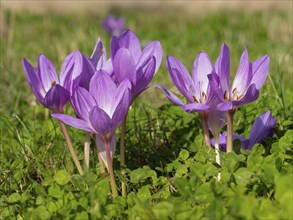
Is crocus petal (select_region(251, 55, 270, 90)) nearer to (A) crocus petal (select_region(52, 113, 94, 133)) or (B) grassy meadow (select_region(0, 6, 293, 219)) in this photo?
(B) grassy meadow (select_region(0, 6, 293, 219))

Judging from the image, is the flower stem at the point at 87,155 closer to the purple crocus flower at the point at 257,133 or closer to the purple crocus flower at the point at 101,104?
the purple crocus flower at the point at 101,104

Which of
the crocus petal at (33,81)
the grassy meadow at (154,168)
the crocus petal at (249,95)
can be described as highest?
the crocus petal at (33,81)

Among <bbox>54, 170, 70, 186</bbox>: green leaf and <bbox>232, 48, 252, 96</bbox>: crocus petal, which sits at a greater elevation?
<bbox>232, 48, 252, 96</bbox>: crocus petal

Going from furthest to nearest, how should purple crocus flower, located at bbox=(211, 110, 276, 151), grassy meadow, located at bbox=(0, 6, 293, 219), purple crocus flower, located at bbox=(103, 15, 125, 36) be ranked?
purple crocus flower, located at bbox=(103, 15, 125, 36)
purple crocus flower, located at bbox=(211, 110, 276, 151)
grassy meadow, located at bbox=(0, 6, 293, 219)

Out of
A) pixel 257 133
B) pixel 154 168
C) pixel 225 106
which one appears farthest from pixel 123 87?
pixel 257 133

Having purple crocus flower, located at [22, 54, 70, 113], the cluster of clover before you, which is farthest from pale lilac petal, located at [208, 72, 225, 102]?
purple crocus flower, located at [22, 54, 70, 113]

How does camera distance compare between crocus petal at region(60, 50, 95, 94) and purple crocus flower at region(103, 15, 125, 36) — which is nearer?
crocus petal at region(60, 50, 95, 94)

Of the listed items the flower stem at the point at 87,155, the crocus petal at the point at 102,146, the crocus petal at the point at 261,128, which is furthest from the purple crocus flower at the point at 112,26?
the crocus petal at the point at 102,146

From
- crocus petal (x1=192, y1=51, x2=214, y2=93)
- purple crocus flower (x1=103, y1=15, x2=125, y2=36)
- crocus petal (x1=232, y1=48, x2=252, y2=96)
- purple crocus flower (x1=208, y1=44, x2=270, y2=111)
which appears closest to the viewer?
purple crocus flower (x1=208, y1=44, x2=270, y2=111)
